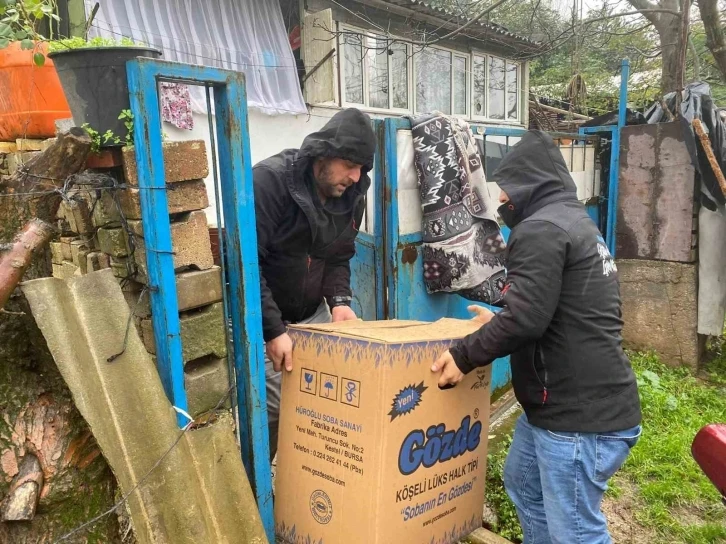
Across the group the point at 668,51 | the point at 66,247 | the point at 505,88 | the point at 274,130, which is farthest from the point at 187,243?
the point at 505,88

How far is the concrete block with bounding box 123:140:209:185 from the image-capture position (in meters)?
1.72

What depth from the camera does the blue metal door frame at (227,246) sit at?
5.38 ft

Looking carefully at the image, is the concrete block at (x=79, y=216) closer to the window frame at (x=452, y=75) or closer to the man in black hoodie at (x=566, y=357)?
the man in black hoodie at (x=566, y=357)

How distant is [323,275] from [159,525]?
1478 millimetres

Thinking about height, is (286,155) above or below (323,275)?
above

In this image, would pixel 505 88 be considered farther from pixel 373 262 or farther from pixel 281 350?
pixel 281 350

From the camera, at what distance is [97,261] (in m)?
1.88

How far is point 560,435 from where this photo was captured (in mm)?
2004

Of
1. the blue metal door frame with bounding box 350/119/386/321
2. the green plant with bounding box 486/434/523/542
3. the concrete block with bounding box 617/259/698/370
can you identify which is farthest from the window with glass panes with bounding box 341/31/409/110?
the green plant with bounding box 486/434/523/542

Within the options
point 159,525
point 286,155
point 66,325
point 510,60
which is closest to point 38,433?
point 66,325

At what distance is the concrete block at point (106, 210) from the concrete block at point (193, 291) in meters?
0.23

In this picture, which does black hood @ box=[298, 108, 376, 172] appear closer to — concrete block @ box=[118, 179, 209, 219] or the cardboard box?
concrete block @ box=[118, 179, 209, 219]

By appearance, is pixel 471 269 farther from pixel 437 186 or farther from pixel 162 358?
pixel 162 358

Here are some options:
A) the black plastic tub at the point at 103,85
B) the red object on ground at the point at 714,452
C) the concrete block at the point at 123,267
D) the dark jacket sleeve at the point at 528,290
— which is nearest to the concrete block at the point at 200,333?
the concrete block at the point at 123,267
